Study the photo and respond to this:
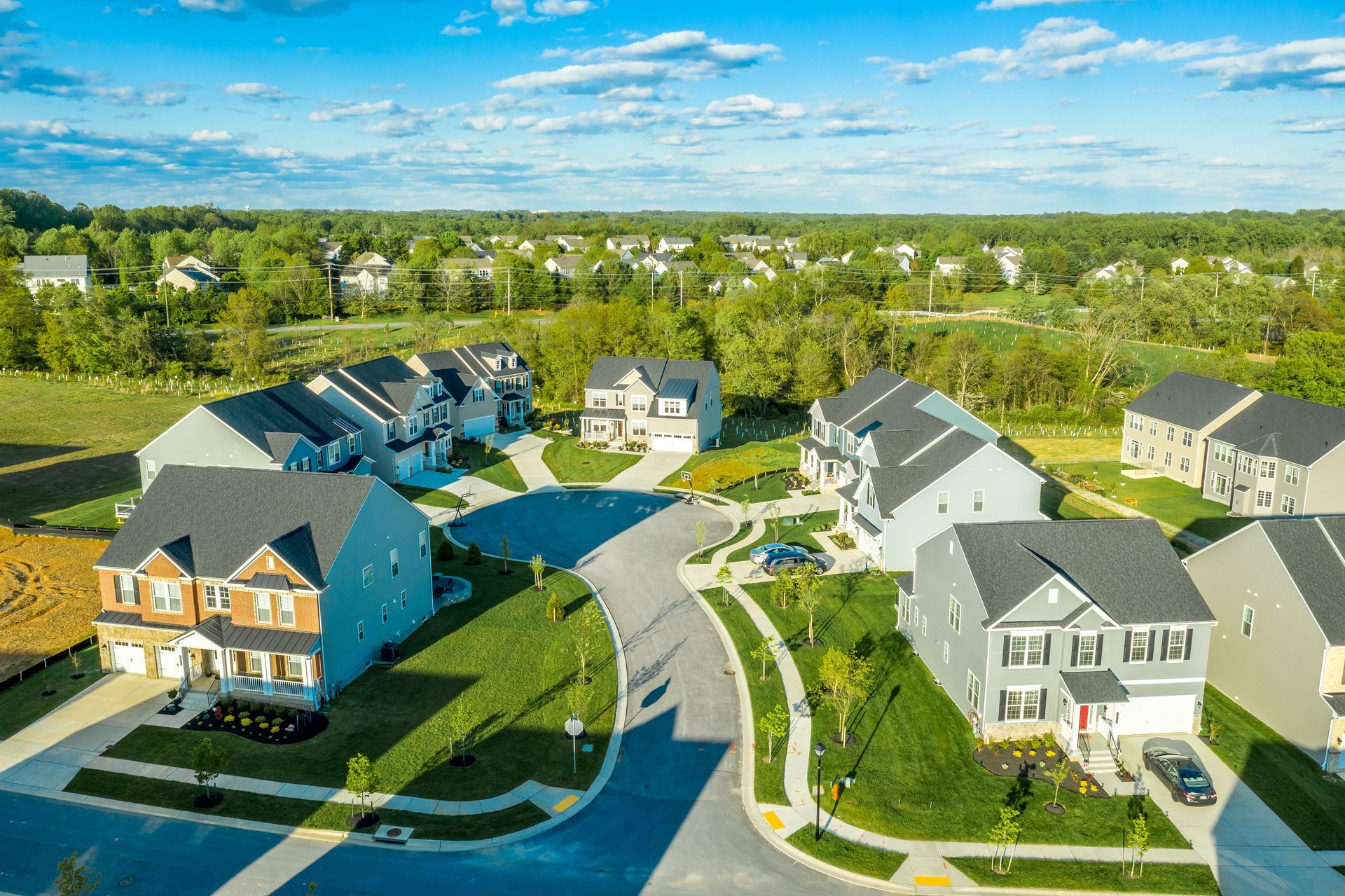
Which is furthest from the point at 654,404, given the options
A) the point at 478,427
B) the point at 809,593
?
the point at 809,593

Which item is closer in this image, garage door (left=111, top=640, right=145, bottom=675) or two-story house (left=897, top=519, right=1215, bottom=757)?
two-story house (left=897, top=519, right=1215, bottom=757)

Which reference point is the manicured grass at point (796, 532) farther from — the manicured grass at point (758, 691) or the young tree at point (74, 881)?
the young tree at point (74, 881)

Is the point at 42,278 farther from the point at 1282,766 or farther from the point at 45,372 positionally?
the point at 1282,766

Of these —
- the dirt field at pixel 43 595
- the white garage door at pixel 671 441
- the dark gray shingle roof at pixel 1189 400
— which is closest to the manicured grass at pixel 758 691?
the dirt field at pixel 43 595

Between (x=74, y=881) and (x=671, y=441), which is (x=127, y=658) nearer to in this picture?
(x=74, y=881)

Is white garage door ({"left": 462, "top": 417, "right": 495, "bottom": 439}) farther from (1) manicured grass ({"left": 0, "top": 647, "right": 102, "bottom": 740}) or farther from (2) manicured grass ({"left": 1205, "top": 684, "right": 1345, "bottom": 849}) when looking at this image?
(2) manicured grass ({"left": 1205, "top": 684, "right": 1345, "bottom": 849})

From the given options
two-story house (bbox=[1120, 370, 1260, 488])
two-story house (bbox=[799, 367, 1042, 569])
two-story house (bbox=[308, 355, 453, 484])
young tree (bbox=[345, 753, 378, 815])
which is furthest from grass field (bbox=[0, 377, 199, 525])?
two-story house (bbox=[1120, 370, 1260, 488])
